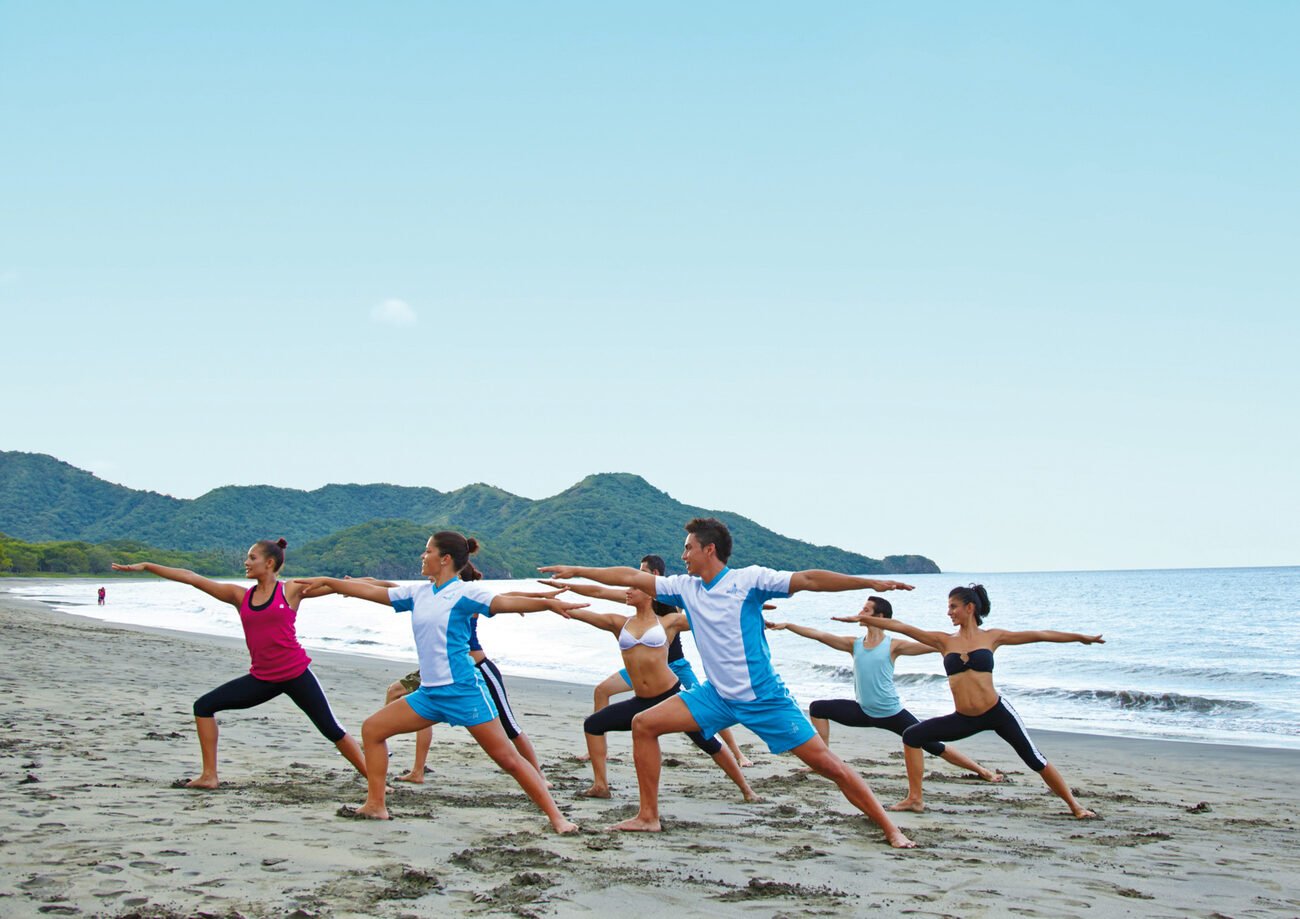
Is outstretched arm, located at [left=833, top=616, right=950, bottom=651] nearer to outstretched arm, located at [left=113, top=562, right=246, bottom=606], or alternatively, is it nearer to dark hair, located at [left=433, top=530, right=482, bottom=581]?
dark hair, located at [left=433, top=530, right=482, bottom=581]

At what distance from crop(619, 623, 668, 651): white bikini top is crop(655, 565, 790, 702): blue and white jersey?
1.53 metres

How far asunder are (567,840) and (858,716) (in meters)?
3.58

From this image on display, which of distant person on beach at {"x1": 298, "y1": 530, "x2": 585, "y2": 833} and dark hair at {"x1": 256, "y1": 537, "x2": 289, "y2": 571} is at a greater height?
dark hair at {"x1": 256, "y1": 537, "x2": 289, "y2": 571}

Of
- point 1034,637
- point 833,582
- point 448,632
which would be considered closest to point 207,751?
point 448,632

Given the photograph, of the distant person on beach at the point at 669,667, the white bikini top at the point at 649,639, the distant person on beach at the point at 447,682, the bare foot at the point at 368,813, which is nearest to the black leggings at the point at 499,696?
the distant person on beach at the point at 669,667

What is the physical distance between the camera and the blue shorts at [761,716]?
19.8 ft

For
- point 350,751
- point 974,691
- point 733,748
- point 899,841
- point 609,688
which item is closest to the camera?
point 899,841

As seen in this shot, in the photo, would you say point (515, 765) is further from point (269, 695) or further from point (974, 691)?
point (974, 691)

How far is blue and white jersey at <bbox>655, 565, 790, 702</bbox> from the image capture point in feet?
19.9

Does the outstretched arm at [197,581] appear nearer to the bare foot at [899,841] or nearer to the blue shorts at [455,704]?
the blue shorts at [455,704]

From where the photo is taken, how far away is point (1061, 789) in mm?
7617

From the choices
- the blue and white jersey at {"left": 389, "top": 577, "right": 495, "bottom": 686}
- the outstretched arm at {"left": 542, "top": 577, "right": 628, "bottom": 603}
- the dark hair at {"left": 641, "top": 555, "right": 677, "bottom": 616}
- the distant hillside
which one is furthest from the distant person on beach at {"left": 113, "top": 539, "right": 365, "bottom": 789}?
the distant hillside

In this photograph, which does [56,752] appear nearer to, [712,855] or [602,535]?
[712,855]

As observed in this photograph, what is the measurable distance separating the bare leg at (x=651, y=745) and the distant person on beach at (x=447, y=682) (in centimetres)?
48
